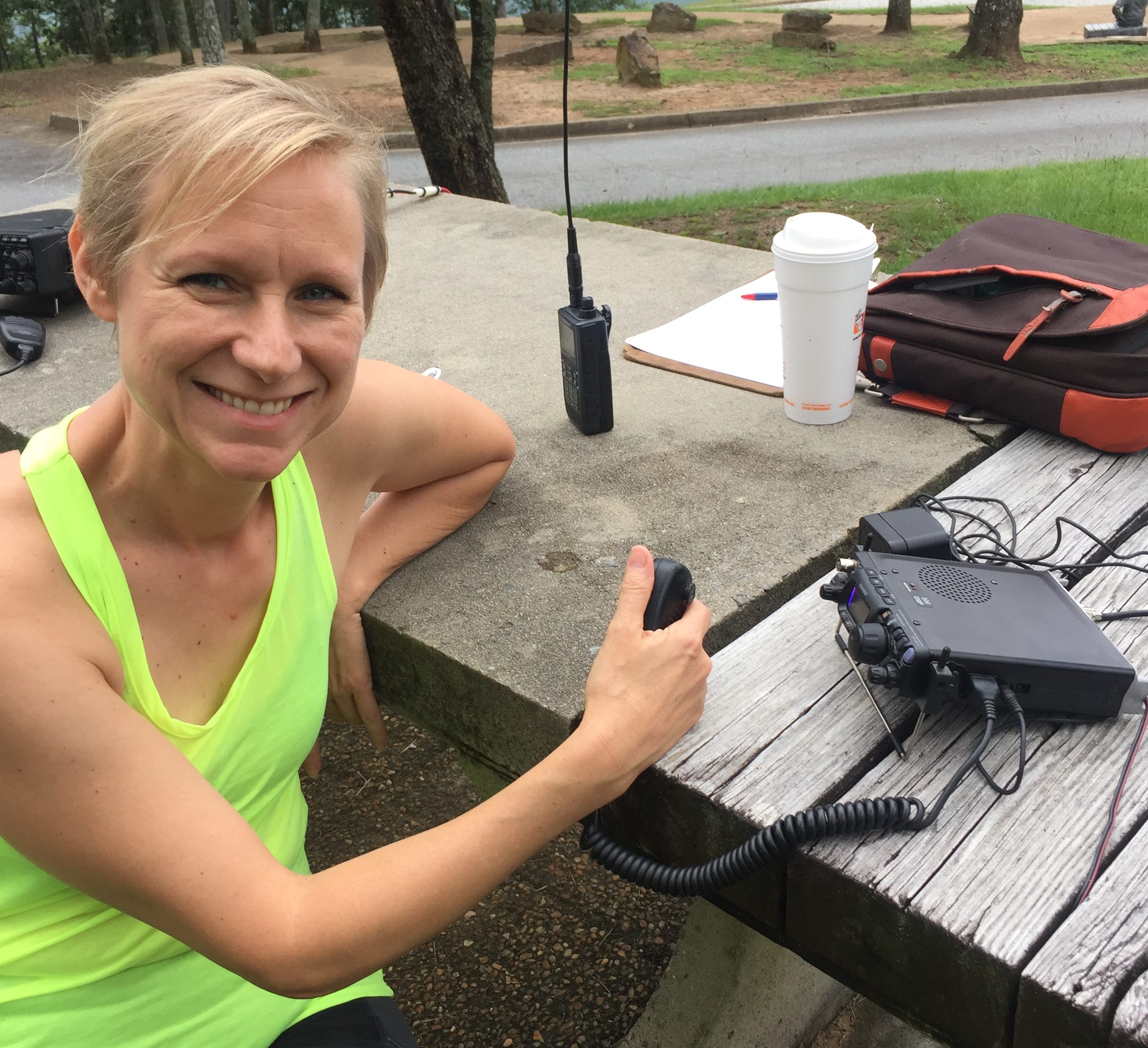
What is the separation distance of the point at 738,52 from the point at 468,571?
17558 mm

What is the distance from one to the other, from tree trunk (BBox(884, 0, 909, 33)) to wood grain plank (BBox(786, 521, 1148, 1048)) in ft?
63.8

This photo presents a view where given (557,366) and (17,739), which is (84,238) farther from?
(557,366)

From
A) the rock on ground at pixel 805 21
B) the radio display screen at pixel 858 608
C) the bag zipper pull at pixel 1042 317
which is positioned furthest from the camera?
the rock on ground at pixel 805 21

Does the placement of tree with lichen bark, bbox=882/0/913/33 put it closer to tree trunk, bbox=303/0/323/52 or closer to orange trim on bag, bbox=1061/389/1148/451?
tree trunk, bbox=303/0/323/52

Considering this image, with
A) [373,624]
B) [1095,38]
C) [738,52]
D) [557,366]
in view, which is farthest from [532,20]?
[373,624]

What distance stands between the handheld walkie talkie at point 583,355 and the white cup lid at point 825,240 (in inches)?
16.7

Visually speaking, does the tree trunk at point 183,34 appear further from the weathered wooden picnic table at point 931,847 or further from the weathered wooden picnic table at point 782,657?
the weathered wooden picnic table at point 931,847

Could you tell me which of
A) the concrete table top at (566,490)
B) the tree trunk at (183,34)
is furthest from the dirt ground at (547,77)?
the concrete table top at (566,490)

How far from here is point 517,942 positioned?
2699mm

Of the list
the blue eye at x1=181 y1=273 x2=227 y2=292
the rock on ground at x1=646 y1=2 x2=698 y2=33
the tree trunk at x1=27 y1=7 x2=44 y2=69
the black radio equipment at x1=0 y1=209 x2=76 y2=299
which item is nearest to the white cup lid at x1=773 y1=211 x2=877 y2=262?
the blue eye at x1=181 y1=273 x2=227 y2=292

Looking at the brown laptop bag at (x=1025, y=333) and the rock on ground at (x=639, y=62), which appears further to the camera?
the rock on ground at (x=639, y=62)

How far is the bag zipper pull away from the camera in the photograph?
2.32m

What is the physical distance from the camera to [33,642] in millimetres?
1290

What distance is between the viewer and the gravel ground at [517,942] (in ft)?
8.24
